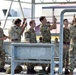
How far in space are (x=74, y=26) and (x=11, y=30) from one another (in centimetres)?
191

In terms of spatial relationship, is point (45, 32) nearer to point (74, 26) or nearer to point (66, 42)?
point (66, 42)

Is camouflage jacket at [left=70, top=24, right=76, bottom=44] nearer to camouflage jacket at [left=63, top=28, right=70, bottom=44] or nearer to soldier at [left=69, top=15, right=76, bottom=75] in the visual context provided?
soldier at [left=69, top=15, right=76, bottom=75]

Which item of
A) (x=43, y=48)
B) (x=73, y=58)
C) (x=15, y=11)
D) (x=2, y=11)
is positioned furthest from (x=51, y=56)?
(x=15, y=11)

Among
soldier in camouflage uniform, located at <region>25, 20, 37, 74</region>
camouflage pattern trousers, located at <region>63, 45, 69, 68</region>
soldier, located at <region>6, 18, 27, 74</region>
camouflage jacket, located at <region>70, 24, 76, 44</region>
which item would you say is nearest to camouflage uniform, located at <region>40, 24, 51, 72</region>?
soldier in camouflage uniform, located at <region>25, 20, 37, 74</region>

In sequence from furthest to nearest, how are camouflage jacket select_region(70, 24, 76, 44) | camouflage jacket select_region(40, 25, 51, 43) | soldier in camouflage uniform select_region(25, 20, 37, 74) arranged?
camouflage jacket select_region(40, 25, 51, 43) < soldier in camouflage uniform select_region(25, 20, 37, 74) < camouflage jacket select_region(70, 24, 76, 44)

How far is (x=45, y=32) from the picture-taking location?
9.34 metres

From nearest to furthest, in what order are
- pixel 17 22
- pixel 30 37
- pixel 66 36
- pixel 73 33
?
pixel 73 33 < pixel 66 36 < pixel 17 22 < pixel 30 37

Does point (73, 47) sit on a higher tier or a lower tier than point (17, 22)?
lower

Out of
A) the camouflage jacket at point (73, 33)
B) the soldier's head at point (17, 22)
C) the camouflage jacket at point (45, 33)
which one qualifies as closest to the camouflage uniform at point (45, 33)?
→ the camouflage jacket at point (45, 33)

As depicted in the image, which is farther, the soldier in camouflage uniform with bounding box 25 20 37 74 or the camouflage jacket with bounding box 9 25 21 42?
the camouflage jacket with bounding box 9 25 21 42

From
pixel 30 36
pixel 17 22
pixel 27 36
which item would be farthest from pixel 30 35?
pixel 17 22

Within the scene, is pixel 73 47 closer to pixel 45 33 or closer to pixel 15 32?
pixel 45 33

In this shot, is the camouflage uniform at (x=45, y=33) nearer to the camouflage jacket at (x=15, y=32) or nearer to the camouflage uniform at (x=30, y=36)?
the camouflage uniform at (x=30, y=36)

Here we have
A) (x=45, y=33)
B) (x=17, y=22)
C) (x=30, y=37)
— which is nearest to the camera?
(x=17, y=22)
